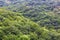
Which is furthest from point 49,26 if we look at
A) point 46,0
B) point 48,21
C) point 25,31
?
point 46,0

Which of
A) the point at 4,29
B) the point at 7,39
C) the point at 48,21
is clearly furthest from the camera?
the point at 48,21

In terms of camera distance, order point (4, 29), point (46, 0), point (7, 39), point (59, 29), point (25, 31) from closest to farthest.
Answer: point (7, 39) < point (4, 29) < point (25, 31) < point (59, 29) < point (46, 0)

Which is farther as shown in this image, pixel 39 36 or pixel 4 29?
pixel 39 36

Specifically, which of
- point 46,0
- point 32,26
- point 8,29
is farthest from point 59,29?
point 46,0

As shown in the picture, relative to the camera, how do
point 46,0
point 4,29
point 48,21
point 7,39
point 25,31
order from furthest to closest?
point 46,0
point 48,21
point 25,31
point 4,29
point 7,39

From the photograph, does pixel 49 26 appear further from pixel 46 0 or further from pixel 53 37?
pixel 46 0

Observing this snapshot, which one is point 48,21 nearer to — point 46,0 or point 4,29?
point 4,29

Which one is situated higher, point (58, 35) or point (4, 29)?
point (4, 29)

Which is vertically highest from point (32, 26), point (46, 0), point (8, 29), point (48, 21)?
point (8, 29)

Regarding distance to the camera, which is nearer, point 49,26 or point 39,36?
point 39,36
